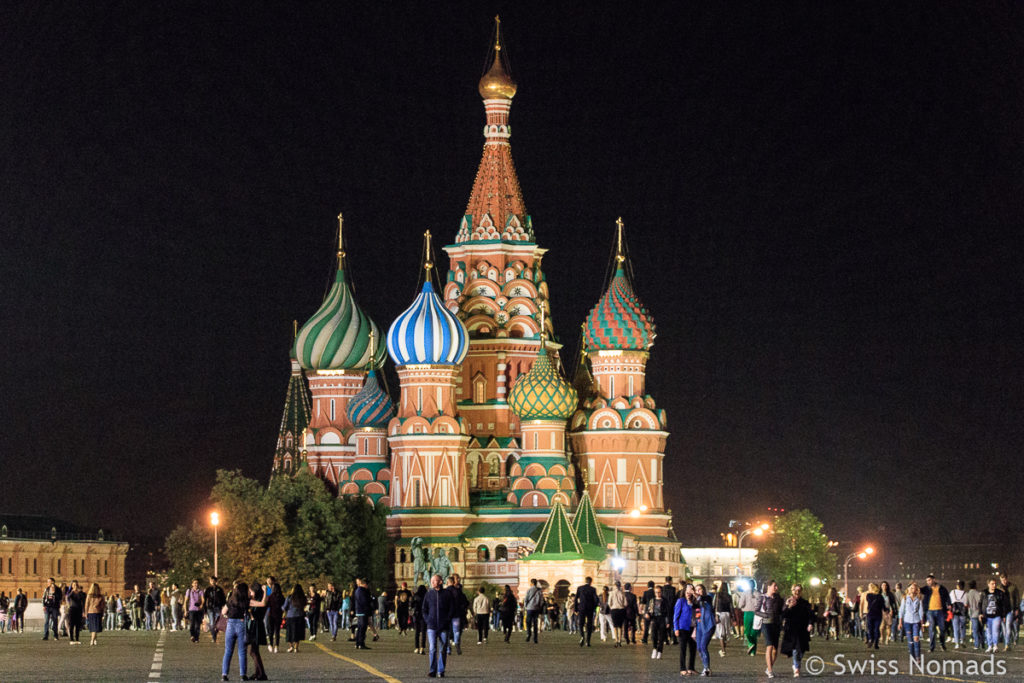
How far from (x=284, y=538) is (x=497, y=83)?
24.8 meters

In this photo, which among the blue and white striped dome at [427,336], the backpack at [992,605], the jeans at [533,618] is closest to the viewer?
the backpack at [992,605]

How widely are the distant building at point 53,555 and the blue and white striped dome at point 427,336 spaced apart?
153 feet

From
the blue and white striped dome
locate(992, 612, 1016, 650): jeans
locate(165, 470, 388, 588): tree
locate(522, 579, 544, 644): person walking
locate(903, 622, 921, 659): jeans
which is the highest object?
the blue and white striped dome

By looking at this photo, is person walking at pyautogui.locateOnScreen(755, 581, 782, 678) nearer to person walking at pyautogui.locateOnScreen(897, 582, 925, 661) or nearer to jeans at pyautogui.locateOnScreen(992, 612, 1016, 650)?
person walking at pyautogui.locateOnScreen(897, 582, 925, 661)

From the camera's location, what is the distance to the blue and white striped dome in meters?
89.9

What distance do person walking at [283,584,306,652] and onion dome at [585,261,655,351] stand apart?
53846mm

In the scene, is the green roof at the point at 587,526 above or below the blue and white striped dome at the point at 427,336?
below

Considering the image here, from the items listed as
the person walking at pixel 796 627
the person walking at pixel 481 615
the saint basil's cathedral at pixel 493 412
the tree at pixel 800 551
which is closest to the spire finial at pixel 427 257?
the saint basil's cathedral at pixel 493 412

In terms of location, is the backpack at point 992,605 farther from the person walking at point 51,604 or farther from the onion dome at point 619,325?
the onion dome at point 619,325

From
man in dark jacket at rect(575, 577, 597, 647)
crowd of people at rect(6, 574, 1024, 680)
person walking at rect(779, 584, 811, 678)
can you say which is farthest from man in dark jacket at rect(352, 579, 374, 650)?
person walking at rect(779, 584, 811, 678)

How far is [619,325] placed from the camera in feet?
309

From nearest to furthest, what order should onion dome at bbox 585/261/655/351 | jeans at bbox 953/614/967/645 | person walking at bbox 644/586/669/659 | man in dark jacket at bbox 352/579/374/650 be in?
1. person walking at bbox 644/586/669/659
2. jeans at bbox 953/614/967/645
3. man in dark jacket at bbox 352/579/374/650
4. onion dome at bbox 585/261/655/351

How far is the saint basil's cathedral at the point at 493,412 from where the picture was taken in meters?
90.4

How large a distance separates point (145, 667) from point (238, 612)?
4.61 meters
